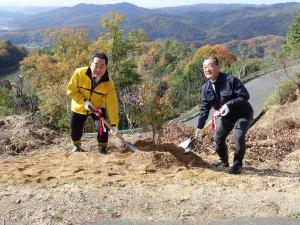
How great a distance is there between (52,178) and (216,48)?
64.3 metres

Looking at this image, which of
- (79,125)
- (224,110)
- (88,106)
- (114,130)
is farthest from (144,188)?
(79,125)

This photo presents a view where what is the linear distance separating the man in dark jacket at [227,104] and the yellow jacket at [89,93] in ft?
5.07

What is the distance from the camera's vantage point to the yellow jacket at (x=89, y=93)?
286 inches

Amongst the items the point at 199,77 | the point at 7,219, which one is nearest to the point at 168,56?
the point at 199,77

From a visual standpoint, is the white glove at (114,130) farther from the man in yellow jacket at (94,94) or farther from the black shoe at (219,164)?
the black shoe at (219,164)

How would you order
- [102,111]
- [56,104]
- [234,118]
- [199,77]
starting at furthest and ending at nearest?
Answer: 1. [199,77]
2. [56,104]
3. [102,111]
4. [234,118]

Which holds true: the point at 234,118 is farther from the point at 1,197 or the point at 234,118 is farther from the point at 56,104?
the point at 56,104

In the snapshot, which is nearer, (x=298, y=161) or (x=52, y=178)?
(x=52, y=178)

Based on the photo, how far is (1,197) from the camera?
5.51 metres

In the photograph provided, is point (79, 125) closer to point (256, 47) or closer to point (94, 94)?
point (94, 94)

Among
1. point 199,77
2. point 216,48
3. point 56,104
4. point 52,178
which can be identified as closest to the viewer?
point 52,178

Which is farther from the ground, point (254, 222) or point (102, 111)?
point (102, 111)

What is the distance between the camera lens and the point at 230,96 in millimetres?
6418

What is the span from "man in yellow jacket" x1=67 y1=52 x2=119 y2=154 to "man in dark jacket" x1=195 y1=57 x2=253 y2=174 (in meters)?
1.58
